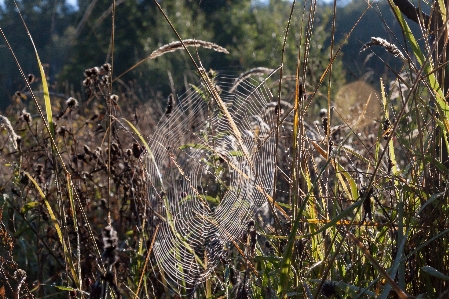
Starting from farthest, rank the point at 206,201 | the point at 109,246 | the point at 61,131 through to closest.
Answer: the point at 61,131
the point at 206,201
the point at 109,246

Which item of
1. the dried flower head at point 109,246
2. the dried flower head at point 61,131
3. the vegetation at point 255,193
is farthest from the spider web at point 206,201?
the dried flower head at point 109,246

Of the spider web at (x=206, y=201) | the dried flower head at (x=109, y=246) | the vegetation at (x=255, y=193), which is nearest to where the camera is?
the dried flower head at (x=109, y=246)

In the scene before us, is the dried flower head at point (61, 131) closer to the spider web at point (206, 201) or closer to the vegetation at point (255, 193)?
the vegetation at point (255, 193)

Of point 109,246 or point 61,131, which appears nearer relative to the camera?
point 109,246

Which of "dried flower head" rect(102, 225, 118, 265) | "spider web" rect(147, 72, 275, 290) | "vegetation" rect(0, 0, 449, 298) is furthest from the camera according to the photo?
"spider web" rect(147, 72, 275, 290)

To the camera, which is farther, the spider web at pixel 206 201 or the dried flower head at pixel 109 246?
the spider web at pixel 206 201

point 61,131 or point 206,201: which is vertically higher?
point 61,131

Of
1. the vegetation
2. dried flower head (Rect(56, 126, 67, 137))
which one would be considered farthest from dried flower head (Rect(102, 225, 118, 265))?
dried flower head (Rect(56, 126, 67, 137))

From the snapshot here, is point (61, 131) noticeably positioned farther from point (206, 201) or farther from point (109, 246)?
point (109, 246)

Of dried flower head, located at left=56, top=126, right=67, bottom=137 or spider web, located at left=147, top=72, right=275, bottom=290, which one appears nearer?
spider web, located at left=147, top=72, right=275, bottom=290

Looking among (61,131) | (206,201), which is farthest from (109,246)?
(61,131)

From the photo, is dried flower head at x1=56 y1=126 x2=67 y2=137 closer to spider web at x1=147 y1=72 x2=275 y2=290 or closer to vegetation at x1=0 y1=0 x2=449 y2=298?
vegetation at x1=0 y1=0 x2=449 y2=298

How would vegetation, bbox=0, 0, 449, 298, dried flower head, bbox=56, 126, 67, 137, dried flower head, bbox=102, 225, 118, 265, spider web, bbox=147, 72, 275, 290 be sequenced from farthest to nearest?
dried flower head, bbox=56, 126, 67, 137 → spider web, bbox=147, 72, 275, 290 → vegetation, bbox=0, 0, 449, 298 → dried flower head, bbox=102, 225, 118, 265

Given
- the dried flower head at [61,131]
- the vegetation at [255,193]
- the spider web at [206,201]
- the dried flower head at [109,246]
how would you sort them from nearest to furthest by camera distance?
the dried flower head at [109,246]
the vegetation at [255,193]
the spider web at [206,201]
the dried flower head at [61,131]
